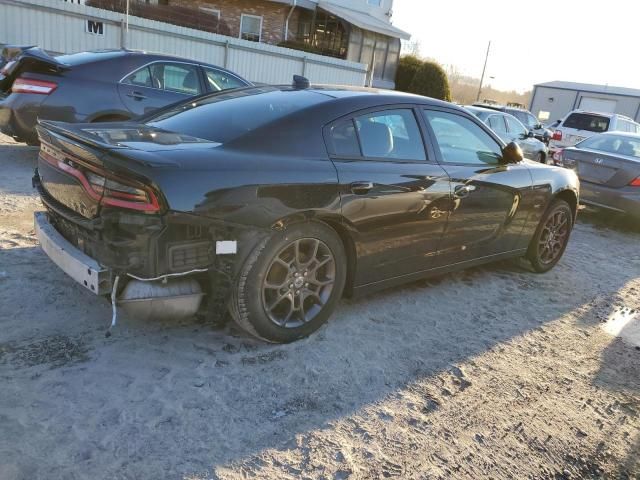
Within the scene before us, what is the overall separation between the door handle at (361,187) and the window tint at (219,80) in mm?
4823

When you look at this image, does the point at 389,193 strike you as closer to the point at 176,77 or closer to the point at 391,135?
the point at 391,135

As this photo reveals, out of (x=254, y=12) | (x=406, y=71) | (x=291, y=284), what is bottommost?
(x=291, y=284)

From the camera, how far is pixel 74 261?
2846mm

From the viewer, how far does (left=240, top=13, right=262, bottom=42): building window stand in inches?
865

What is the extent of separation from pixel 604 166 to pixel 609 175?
0.53 feet

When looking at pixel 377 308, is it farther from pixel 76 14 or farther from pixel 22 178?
pixel 76 14

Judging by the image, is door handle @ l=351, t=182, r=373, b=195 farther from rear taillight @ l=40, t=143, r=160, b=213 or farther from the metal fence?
the metal fence

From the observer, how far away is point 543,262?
5.34 m

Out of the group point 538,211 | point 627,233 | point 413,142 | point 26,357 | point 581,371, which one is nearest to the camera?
point 26,357

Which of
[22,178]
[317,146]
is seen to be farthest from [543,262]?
[22,178]

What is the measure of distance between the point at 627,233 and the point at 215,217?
736cm

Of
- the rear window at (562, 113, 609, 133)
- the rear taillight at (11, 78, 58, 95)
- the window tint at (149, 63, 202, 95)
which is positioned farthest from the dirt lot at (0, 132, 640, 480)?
the rear window at (562, 113, 609, 133)

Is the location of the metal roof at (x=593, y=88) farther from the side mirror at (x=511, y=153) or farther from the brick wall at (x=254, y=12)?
the side mirror at (x=511, y=153)

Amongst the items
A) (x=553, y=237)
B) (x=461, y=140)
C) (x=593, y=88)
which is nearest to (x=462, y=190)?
(x=461, y=140)
